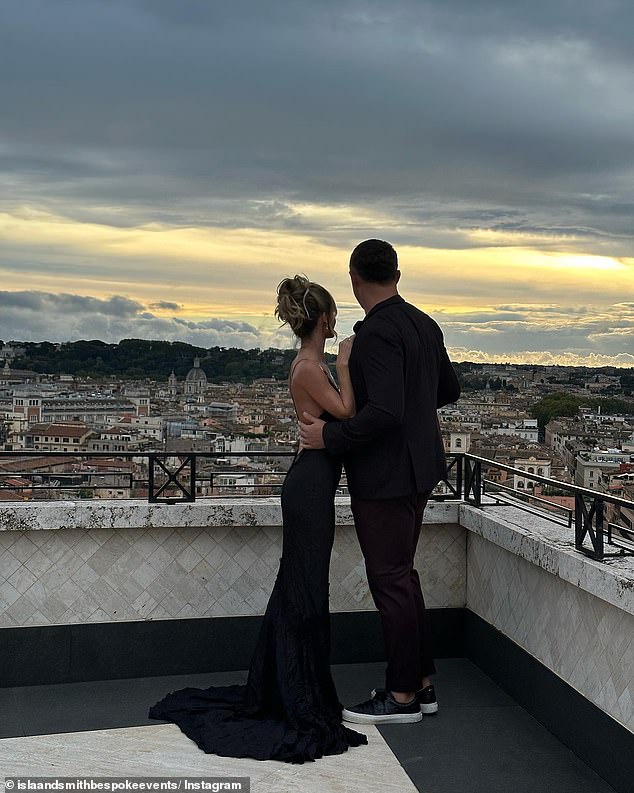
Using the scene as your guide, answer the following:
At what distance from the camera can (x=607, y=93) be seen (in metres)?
5.28

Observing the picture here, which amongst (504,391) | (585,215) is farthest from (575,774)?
(585,215)

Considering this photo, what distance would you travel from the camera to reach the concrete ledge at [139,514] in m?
4.13

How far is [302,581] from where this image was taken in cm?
371

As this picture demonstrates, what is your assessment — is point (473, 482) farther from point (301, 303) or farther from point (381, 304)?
point (301, 303)

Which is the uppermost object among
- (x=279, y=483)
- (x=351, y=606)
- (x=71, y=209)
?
(x=71, y=209)

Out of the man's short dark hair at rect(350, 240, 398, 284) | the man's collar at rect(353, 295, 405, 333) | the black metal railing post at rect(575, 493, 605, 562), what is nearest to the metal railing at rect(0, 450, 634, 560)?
the black metal railing post at rect(575, 493, 605, 562)

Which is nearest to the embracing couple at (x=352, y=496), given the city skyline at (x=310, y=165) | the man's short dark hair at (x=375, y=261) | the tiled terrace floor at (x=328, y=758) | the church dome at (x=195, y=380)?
the man's short dark hair at (x=375, y=261)

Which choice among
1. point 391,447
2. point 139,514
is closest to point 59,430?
point 139,514

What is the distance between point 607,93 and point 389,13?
1266 millimetres

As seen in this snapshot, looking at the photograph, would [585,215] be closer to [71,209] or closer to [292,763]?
[71,209]

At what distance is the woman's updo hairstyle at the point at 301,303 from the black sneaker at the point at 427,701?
60.0 inches

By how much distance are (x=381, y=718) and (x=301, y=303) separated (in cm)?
164

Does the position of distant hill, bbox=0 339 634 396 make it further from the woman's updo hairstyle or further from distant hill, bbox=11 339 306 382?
the woman's updo hairstyle

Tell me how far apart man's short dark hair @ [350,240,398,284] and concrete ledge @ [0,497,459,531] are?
117 centimetres
